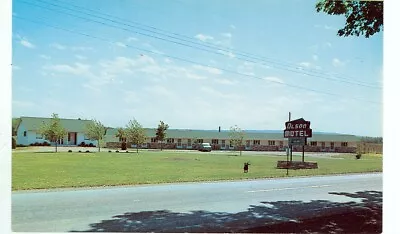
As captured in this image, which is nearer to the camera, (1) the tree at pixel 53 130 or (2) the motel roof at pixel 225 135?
(1) the tree at pixel 53 130

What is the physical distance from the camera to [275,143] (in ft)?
23.7

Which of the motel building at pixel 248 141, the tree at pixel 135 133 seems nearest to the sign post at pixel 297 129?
the motel building at pixel 248 141

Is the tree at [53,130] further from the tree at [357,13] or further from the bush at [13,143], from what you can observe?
the tree at [357,13]

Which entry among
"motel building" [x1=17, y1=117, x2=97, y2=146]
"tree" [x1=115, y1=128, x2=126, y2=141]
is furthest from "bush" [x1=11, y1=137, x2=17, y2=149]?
"tree" [x1=115, y1=128, x2=126, y2=141]

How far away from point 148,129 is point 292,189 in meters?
2.70

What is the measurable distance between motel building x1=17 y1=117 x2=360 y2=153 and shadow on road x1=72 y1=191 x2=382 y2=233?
901 mm

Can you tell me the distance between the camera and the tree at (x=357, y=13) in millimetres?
5105

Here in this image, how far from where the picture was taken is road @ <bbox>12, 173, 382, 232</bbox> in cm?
511

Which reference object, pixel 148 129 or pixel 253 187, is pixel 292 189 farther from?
pixel 148 129

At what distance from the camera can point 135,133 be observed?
664 centimetres

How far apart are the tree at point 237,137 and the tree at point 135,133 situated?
127 centimetres

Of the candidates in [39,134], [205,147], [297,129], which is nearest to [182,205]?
[297,129]

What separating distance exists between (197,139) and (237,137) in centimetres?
84
